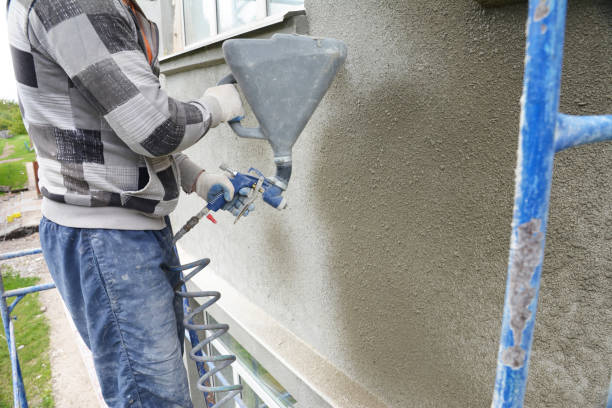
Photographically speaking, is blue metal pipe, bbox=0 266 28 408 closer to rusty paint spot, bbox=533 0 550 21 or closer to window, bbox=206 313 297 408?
window, bbox=206 313 297 408

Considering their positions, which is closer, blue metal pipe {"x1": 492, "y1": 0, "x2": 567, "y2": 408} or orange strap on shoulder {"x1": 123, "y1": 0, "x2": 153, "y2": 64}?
blue metal pipe {"x1": 492, "y1": 0, "x2": 567, "y2": 408}

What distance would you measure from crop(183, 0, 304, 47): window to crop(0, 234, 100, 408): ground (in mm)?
5260

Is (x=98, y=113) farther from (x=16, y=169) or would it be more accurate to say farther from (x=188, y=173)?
(x=16, y=169)

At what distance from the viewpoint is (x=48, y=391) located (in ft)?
19.5

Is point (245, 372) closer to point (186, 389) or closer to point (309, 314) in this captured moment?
point (309, 314)

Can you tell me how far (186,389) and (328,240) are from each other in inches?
34.1

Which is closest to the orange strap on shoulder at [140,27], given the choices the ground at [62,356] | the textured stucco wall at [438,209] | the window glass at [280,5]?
the textured stucco wall at [438,209]

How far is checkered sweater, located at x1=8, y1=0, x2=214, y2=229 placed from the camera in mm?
1083

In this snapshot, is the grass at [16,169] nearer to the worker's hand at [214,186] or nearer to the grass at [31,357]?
the grass at [31,357]

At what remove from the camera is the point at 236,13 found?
258cm

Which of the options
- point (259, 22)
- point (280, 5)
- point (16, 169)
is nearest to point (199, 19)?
point (280, 5)

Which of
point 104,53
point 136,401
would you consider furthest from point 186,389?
point 104,53

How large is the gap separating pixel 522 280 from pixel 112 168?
1234 millimetres

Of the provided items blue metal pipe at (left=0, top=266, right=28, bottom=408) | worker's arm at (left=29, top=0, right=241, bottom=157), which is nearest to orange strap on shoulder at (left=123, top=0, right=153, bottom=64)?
worker's arm at (left=29, top=0, right=241, bottom=157)
